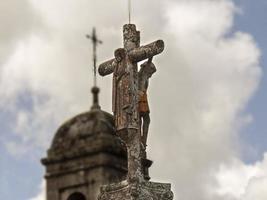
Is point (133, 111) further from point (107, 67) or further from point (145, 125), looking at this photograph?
point (107, 67)

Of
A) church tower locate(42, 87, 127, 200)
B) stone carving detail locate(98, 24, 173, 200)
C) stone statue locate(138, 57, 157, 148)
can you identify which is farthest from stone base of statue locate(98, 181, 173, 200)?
church tower locate(42, 87, 127, 200)

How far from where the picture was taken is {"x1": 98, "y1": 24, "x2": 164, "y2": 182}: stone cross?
28.5 feet

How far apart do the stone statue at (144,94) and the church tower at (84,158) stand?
13.5m

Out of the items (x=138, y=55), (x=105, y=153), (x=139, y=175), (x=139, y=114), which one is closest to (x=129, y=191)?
(x=139, y=175)

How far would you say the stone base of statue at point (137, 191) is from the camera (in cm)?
841

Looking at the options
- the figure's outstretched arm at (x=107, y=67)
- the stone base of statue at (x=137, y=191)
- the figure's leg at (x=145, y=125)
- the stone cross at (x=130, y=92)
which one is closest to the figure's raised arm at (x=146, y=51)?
the stone cross at (x=130, y=92)

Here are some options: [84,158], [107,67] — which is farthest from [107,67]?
[84,158]

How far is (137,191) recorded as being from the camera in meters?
8.40

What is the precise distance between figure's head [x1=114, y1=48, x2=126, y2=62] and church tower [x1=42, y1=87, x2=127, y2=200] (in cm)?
1334

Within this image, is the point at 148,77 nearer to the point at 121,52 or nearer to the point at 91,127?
the point at 121,52

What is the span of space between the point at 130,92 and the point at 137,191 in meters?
0.96

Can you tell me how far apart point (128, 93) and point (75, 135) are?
47.4ft

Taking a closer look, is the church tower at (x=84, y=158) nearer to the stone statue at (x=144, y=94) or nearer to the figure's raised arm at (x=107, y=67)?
the figure's raised arm at (x=107, y=67)

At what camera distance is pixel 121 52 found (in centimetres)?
906
